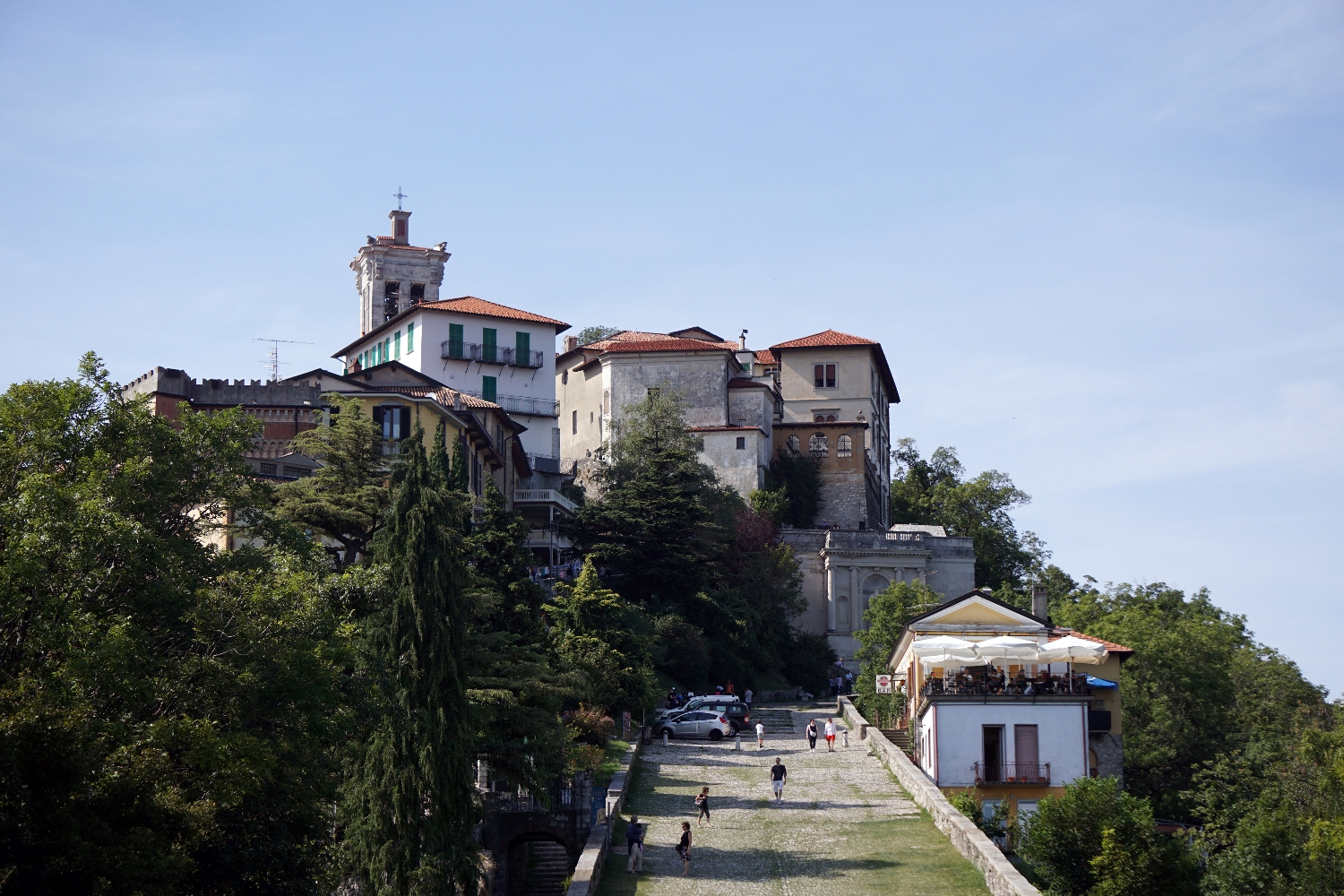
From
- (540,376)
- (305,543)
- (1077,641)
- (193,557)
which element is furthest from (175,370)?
(540,376)

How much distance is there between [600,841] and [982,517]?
233 feet

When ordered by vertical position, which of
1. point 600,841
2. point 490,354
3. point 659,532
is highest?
point 490,354

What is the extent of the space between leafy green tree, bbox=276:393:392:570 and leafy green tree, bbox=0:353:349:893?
37.5 feet

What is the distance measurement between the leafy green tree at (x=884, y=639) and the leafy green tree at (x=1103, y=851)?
649 inches

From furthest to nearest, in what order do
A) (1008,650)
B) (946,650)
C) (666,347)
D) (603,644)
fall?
(666,347), (603,644), (1008,650), (946,650)

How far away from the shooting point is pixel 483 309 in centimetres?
8375

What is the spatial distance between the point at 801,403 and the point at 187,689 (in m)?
74.1

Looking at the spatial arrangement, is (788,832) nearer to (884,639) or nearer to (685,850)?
(685,850)

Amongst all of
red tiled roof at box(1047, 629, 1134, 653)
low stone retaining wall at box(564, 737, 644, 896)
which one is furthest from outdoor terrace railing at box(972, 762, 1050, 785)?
low stone retaining wall at box(564, 737, 644, 896)

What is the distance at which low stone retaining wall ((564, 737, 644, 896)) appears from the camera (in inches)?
1122

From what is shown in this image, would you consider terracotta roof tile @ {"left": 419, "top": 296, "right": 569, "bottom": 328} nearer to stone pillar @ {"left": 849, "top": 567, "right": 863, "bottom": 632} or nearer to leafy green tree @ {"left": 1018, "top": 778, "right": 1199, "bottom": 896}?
stone pillar @ {"left": 849, "top": 567, "right": 863, "bottom": 632}

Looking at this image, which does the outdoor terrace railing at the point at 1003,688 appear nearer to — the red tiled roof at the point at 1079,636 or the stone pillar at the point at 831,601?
the red tiled roof at the point at 1079,636

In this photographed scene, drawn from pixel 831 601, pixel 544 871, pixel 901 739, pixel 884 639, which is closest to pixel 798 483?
pixel 831 601

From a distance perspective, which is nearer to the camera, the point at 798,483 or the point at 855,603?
the point at 855,603
